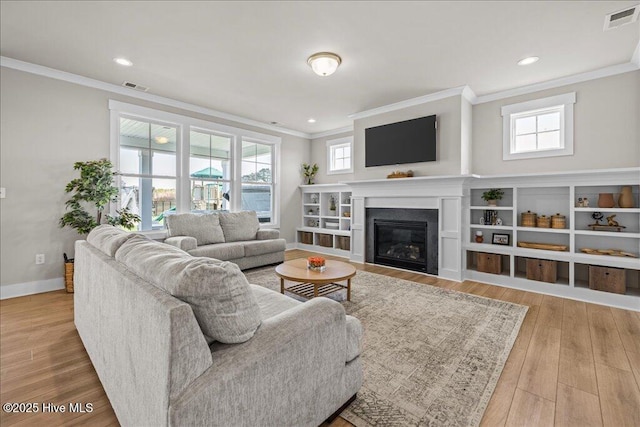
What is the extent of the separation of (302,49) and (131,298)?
2.89 meters

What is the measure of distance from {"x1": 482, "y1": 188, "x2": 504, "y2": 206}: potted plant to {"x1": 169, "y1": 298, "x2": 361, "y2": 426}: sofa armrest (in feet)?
12.0

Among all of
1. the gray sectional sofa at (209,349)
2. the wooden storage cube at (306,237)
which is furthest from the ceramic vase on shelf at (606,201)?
the wooden storage cube at (306,237)

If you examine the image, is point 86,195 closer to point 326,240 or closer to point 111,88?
point 111,88

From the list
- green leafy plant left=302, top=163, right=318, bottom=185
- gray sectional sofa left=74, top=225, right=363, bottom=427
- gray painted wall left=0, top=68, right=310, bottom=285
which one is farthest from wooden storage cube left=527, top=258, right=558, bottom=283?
gray painted wall left=0, top=68, right=310, bottom=285

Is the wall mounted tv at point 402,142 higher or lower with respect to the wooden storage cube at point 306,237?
higher

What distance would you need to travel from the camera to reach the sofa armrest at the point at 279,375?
987 mm

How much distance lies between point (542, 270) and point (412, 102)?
2.98 metres

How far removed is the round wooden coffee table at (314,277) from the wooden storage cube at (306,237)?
308cm

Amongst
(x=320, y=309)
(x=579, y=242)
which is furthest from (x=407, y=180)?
(x=320, y=309)

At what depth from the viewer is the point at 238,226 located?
5023 mm

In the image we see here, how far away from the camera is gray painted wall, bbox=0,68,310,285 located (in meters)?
3.37

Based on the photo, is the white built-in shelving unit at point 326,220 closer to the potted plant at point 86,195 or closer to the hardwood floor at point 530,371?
the hardwood floor at point 530,371

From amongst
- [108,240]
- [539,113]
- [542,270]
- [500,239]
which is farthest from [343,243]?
[108,240]

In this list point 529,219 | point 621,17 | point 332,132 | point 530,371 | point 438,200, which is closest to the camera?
point 530,371
